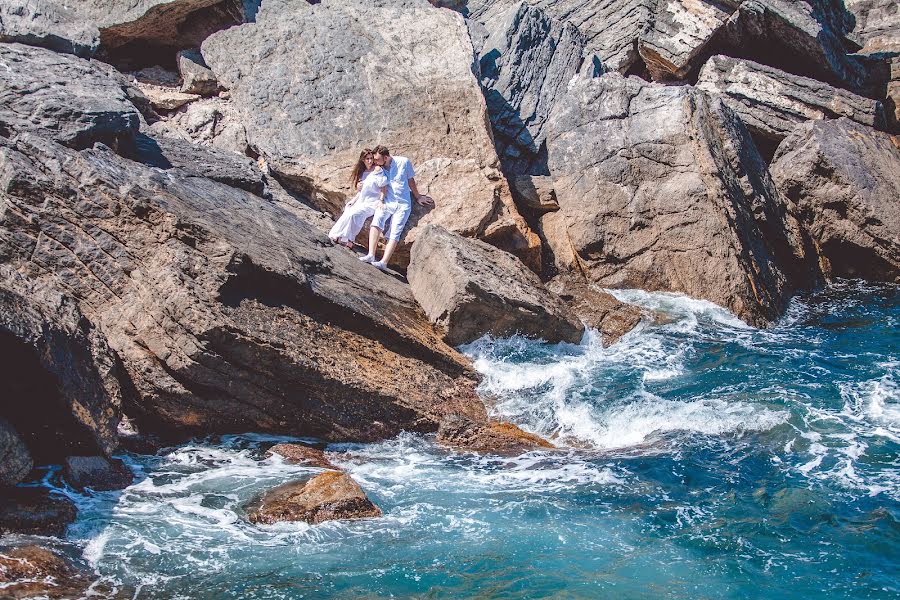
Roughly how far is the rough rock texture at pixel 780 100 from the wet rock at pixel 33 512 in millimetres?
13370

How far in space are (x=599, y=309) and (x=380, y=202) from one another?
3293 millimetres

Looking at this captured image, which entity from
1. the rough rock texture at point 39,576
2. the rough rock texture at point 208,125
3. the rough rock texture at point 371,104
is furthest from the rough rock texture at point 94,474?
the rough rock texture at point 208,125

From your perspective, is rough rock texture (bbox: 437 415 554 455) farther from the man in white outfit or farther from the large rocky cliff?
the man in white outfit

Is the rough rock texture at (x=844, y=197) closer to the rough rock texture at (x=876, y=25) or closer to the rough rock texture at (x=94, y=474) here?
the rough rock texture at (x=876, y=25)

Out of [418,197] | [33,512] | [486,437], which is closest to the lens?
[33,512]

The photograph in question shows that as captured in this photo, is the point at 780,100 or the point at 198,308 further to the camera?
the point at 780,100

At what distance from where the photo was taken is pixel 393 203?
1138cm

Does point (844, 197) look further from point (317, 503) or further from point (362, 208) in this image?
point (317, 503)

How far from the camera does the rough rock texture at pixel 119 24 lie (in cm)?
1331

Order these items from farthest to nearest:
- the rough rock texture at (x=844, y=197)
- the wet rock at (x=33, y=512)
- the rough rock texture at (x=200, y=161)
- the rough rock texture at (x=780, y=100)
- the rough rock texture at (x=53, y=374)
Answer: the rough rock texture at (x=780, y=100) < the rough rock texture at (x=844, y=197) < the rough rock texture at (x=200, y=161) < the rough rock texture at (x=53, y=374) < the wet rock at (x=33, y=512)

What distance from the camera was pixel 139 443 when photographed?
26.6 feet

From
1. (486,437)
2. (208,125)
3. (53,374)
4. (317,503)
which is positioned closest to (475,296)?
(486,437)

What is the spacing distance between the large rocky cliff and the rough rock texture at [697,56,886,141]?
2.2 inches

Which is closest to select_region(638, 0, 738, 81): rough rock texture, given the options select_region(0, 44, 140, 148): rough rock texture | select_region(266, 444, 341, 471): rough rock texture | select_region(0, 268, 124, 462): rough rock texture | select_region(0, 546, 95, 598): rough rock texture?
select_region(0, 44, 140, 148): rough rock texture
